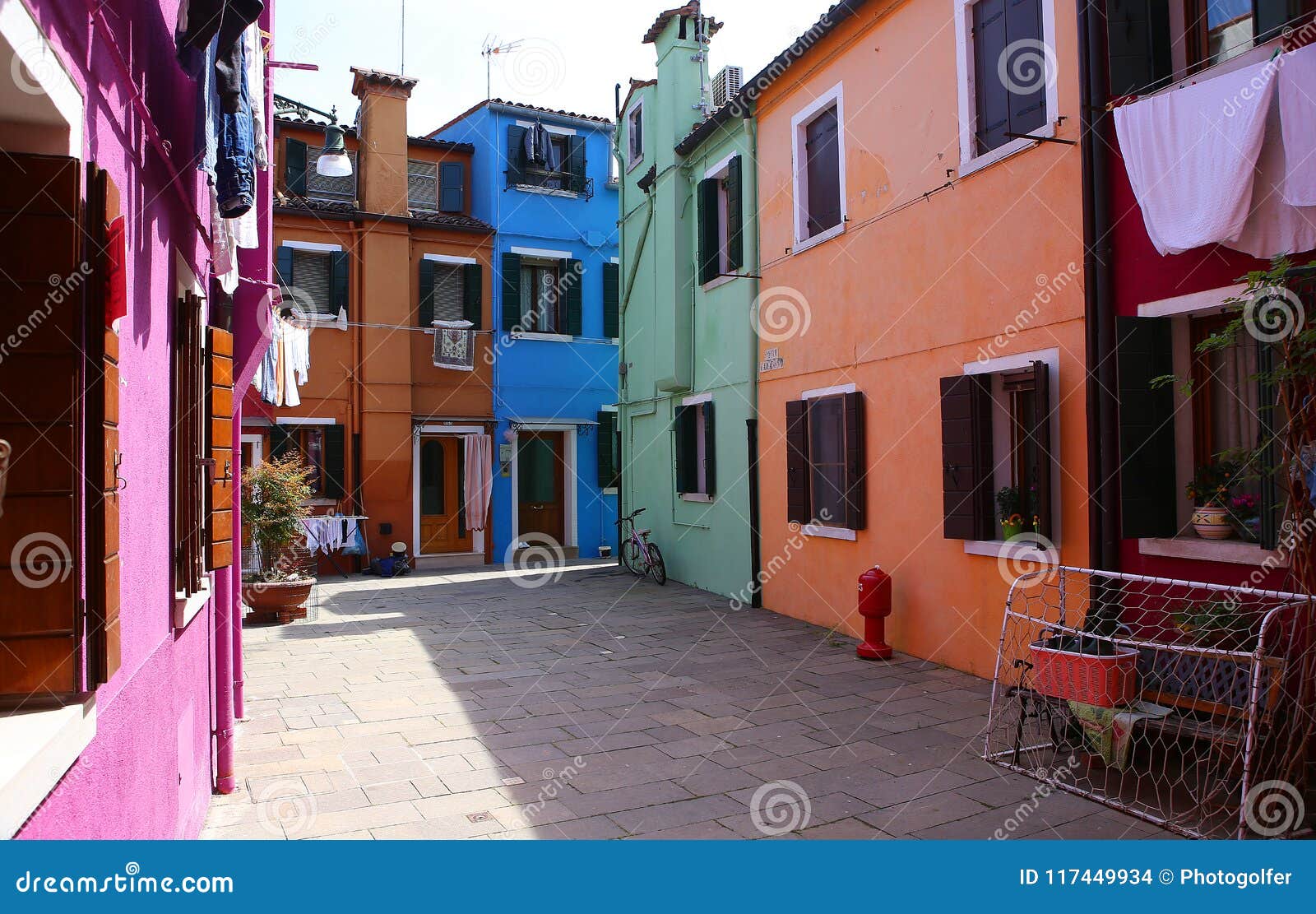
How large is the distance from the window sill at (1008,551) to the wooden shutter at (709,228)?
631cm

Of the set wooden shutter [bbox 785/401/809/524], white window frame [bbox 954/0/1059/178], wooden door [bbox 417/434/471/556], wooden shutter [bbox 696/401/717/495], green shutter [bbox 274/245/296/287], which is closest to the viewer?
white window frame [bbox 954/0/1059/178]

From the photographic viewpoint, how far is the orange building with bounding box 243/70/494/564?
16.0 metres


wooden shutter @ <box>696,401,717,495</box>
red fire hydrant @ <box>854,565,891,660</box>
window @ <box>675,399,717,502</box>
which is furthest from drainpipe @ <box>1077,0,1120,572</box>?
window @ <box>675,399,717,502</box>

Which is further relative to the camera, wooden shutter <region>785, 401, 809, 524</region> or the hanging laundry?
the hanging laundry

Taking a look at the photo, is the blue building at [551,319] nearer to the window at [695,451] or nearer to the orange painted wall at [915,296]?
the window at [695,451]

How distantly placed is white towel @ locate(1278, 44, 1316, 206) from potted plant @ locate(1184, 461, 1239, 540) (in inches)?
62.4

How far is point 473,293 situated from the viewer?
17.4 m

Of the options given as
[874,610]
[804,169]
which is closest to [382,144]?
[804,169]

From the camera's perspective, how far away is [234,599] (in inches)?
239

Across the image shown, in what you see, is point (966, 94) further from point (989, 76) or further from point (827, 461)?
point (827, 461)

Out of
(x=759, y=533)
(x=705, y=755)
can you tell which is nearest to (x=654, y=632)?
(x=759, y=533)

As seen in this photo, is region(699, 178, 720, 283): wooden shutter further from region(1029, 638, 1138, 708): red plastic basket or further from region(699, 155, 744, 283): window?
region(1029, 638, 1138, 708): red plastic basket

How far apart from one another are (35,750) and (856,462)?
8.10 meters

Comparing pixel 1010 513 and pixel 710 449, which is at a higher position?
pixel 710 449
